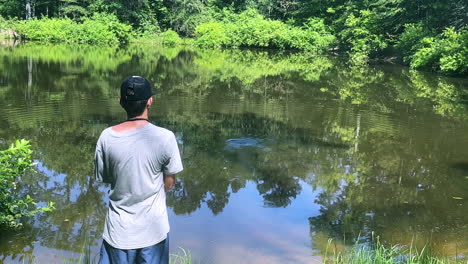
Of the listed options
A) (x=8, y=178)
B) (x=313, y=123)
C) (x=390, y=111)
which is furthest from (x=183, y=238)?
(x=390, y=111)

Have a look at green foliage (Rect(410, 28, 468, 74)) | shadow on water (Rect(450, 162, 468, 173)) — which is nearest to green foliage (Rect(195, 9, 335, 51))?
green foliage (Rect(410, 28, 468, 74))

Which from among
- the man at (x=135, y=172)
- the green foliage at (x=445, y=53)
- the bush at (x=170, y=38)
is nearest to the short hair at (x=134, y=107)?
the man at (x=135, y=172)

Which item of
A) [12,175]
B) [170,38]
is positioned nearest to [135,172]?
[12,175]

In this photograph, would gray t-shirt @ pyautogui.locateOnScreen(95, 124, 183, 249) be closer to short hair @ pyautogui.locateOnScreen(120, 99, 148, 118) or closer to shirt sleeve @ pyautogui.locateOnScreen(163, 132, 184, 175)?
shirt sleeve @ pyautogui.locateOnScreen(163, 132, 184, 175)

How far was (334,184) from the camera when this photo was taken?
7.30 metres

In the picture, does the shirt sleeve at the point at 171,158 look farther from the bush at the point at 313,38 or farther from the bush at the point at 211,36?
the bush at the point at 211,36

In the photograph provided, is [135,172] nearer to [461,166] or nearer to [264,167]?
[264,167]

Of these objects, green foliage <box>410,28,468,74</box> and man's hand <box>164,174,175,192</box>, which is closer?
man's hand <box>164,174,175,192</box>

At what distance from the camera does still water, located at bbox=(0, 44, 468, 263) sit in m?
5.21

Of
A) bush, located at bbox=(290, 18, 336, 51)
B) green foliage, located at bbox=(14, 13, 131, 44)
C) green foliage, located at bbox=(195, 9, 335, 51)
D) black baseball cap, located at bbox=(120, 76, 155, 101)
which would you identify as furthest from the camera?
green foliage, located at bbox=(195, 9, 335, 51)

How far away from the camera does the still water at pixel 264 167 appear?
5213mm

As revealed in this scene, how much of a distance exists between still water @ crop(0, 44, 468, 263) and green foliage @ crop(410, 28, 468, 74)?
7.18 m

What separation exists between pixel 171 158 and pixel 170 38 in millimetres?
41157

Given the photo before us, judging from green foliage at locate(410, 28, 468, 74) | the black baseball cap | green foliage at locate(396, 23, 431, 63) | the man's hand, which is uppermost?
green foliage at locate(396, 23, 431, 63)
